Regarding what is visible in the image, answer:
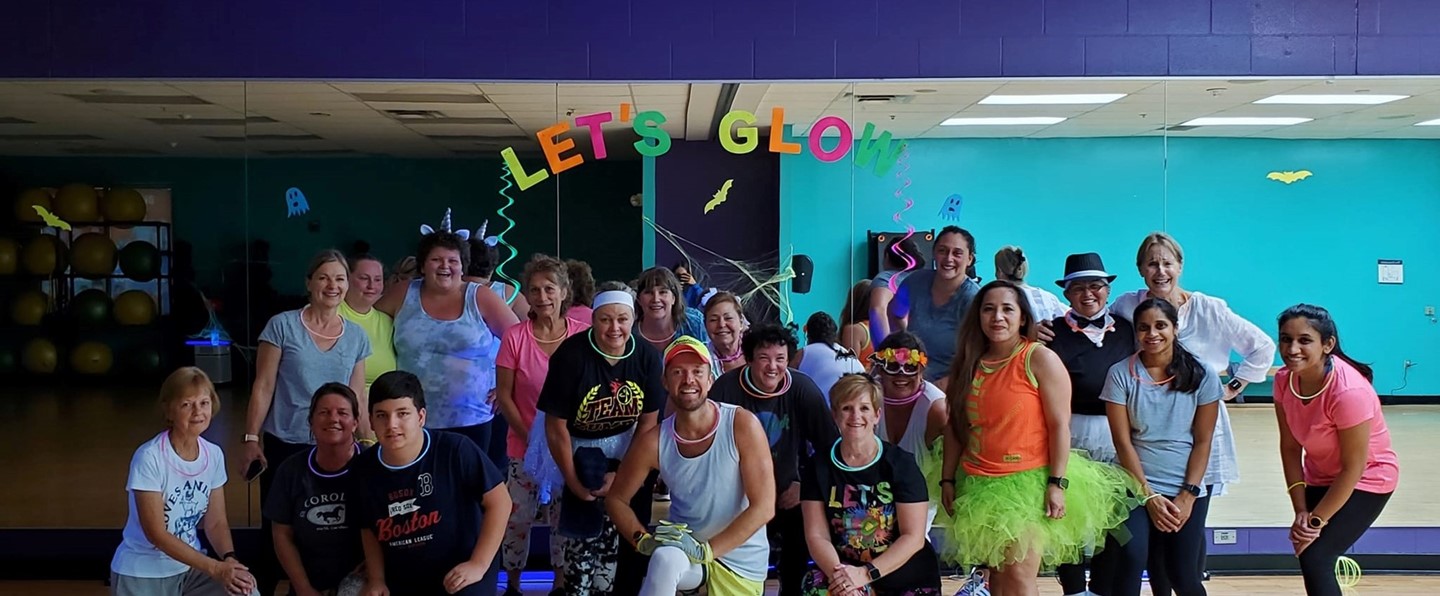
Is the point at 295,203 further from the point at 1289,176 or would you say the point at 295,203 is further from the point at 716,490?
the point at 1289,176

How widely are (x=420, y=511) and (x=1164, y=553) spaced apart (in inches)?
97.6

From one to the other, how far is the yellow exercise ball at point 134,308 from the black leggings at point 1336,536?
516 centimetres

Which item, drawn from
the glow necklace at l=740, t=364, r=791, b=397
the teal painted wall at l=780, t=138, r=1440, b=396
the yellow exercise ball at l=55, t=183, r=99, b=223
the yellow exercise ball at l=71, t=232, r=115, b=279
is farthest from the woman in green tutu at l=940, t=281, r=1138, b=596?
the yellow exercise ball at l=55, t=183, r=99, b=223

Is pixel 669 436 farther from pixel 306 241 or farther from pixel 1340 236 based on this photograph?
pixel 1340 236

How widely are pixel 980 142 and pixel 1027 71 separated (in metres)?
0.37

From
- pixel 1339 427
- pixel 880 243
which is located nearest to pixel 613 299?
pixel 880 243

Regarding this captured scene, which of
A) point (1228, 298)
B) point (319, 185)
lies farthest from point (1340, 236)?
point (319, 185)

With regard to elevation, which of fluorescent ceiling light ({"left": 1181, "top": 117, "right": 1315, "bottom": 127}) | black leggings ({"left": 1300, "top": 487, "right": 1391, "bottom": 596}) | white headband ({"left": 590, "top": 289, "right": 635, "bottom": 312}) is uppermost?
fluorescent ceiling light ({"left": 1181, "top": 117, "right": 1315, "bottom": 127})

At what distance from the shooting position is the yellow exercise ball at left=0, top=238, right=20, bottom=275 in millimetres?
5816

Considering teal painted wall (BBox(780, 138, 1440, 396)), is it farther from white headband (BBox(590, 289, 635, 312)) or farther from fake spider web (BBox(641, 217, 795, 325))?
white headband (BBox(590, 289, 635, 312))

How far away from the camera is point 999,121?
509cm

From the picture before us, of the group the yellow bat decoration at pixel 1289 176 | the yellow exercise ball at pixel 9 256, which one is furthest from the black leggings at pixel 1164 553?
the yellow exercise ball at pixel 9 256

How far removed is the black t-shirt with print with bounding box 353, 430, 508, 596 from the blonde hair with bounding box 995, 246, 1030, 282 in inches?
106

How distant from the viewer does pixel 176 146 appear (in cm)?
520
